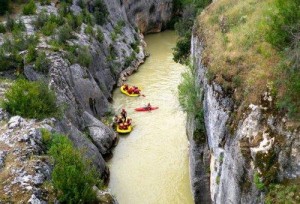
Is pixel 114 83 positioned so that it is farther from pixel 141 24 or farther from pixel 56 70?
pixel 141 24

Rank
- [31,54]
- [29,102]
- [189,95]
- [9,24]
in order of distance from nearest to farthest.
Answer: [189,95], [29,102], [31,54], [9,24]

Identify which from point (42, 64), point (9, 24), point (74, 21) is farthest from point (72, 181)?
point (74, 21)

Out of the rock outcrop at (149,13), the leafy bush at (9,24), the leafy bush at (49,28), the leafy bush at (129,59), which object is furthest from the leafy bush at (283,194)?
the rock outcrop at (149,13)

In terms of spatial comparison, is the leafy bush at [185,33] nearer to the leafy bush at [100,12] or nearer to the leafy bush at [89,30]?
the leafy bush at [89,30]

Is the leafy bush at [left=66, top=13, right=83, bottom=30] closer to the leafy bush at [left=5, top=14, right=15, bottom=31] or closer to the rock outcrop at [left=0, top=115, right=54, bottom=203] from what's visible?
the leafy bush at [left=5, top=14, right=15, bottom=31]

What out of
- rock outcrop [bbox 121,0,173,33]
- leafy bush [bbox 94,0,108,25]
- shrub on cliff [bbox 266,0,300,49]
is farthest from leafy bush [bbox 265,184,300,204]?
rock outcrop [bbox 121,0,173,33]

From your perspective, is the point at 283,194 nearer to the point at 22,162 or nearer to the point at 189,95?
the point at 189,95
